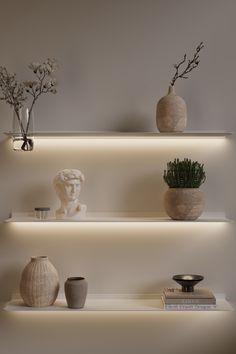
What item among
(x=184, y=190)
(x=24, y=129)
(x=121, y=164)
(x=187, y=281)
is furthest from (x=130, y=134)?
(x=187, y=281)

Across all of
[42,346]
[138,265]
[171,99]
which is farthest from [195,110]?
[42,346]

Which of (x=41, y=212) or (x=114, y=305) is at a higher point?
(x=41, y=212)

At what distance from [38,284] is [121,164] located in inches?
26.9

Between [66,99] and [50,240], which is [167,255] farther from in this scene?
[66,99]

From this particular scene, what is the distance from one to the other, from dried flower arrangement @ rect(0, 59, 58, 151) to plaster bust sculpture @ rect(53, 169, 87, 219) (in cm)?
20

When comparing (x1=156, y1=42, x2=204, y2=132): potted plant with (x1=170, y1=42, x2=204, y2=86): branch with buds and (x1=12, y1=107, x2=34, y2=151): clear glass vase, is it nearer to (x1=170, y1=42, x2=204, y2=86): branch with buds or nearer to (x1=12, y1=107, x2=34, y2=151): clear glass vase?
(x1=170, y1=42, x2=204, y2=86): branch with buds

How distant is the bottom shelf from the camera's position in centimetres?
252

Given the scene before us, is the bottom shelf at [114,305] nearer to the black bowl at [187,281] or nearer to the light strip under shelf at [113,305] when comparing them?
the light strip under shelf at [113,305]

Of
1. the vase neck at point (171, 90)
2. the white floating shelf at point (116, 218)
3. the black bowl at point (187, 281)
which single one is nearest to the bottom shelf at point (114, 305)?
the black bowl at point (187, 281)

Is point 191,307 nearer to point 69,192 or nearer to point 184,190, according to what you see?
point 184,190

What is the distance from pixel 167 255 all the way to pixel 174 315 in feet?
0.94

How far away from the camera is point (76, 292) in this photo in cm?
251

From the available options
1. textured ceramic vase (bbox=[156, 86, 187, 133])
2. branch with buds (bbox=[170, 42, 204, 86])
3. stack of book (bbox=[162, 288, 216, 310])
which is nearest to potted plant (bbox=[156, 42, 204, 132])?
textured ceramic vase (bbox=[156, 86, 187, 133])

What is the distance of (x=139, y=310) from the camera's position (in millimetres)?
2527
